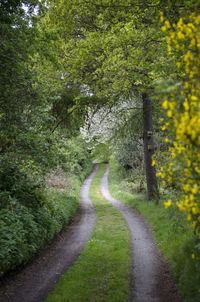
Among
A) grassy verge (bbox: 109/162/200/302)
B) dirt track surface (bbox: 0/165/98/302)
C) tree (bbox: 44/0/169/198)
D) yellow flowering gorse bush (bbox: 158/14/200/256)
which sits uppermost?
tree (bbox: 44/0/169/198)

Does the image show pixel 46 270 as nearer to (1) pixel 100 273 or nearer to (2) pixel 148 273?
A: (1) pixel 100 273

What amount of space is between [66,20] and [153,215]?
11313 millimetres

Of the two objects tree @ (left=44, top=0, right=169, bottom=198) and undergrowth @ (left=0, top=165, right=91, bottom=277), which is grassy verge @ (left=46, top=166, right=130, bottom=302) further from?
tree @ (left=44, top=0, right=169, bottom=198)

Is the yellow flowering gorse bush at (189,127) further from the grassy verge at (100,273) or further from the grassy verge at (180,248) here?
the grassy verge at (100,273)

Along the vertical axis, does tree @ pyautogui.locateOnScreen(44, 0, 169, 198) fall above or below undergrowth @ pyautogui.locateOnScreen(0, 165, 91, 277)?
above

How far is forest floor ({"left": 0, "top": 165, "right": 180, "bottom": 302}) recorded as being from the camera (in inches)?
253

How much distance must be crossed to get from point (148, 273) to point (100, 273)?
1.46 metres

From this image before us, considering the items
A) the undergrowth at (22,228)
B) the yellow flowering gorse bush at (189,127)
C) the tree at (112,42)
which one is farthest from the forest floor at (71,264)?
Result: the tree at (112,42)

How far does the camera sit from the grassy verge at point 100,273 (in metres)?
6.28

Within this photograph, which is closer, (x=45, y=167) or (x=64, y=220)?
(x=45, y=167)

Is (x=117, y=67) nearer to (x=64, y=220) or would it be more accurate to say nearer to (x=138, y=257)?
(x=138, y=257)

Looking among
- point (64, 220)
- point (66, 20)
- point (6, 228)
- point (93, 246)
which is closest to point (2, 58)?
point (6, 228)

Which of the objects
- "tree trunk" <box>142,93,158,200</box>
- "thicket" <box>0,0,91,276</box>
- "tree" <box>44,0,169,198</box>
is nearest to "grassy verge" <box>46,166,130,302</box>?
"thicket" <box>0,0,91,276</box>

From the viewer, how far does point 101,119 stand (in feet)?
60.8
